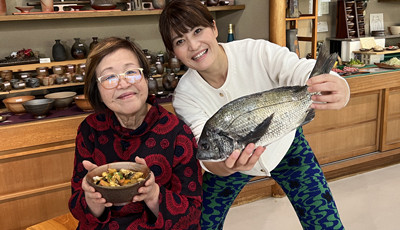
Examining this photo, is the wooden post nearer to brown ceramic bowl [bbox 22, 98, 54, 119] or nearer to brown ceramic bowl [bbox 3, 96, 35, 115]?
brown ceramic bowl [bbox 22, 98, 54, 119]

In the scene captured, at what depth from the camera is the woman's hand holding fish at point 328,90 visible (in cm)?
108

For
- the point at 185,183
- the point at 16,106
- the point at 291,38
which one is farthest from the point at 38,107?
the point at 291,38

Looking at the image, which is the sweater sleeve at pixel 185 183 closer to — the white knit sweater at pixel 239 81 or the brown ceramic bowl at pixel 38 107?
the white knit sweater at pixel 239 81

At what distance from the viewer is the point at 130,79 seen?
1338mm

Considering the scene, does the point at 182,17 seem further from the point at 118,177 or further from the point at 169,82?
the point at 169,82

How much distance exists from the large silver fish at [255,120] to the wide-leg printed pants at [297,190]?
0.65 meters

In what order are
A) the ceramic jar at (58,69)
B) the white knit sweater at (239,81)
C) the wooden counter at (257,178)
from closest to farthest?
the white knit sweater at (239,81), the wooden counter at (257,178), the ceramic jar at (58,69)

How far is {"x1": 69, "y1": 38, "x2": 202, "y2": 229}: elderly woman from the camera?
134cm

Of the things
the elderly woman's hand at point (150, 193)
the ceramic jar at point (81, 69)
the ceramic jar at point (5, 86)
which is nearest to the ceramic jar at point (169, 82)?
the ceramic jar at point (81, 69)

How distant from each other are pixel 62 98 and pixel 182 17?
73.6 inches

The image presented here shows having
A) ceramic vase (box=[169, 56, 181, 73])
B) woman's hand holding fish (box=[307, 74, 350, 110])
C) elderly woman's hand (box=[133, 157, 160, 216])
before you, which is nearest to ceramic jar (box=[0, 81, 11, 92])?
ceramic vase (box=[169, 56, 181, 73])

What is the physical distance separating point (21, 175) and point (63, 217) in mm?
885

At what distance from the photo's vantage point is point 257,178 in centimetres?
338

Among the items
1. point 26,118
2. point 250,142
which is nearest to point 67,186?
point 26,118
